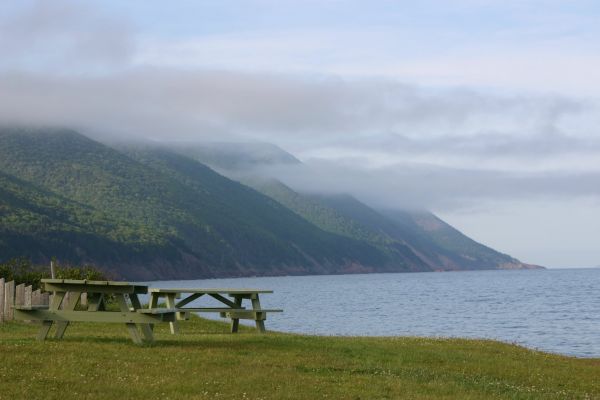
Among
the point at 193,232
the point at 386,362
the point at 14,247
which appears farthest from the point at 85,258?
the point at 386,362

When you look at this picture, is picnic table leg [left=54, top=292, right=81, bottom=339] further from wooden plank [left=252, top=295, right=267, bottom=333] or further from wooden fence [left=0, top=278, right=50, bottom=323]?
wooden plank [left=252, top=295, right=267, bottom=333]

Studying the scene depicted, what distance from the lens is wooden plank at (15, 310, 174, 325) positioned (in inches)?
664

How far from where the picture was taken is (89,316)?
1709cm

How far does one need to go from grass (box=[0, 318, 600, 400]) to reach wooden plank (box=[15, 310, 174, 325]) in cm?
45

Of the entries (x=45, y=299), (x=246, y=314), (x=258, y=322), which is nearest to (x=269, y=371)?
(x=246, y=314)

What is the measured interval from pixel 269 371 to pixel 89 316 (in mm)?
4567

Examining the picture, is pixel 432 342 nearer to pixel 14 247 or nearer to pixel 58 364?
pixel 58 364

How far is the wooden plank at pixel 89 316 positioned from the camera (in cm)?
1688

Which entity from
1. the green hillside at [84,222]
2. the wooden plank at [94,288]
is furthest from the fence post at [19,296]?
the green hillside at [84,222]

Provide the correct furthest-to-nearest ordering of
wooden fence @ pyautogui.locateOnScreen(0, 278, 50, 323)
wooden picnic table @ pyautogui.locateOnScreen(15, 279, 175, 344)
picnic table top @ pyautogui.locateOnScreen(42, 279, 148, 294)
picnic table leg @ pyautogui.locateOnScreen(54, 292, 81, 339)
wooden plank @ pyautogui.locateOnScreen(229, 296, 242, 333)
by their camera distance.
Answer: wooden plank @ pyautogui.locateOnScreen(229, 296, 242, 333), wooden fence @ pyautogui.locateOnScreen(0, 278, 50, 323), picnic table leg @ pyautogui.locateOnScreen(54, 292, 81, 339), wooden picnic table @ pyautogui.locateOnScreen(15, 279, 175, 344), picnic table top @ pyautogui.locateOnScreen(42, 279, 148, 294)

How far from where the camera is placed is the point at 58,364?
1370 cm

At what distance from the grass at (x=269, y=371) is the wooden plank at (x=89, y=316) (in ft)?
1.49

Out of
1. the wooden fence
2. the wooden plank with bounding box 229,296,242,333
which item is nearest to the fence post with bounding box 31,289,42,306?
the wooden fence

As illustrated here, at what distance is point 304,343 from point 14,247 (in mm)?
114568
